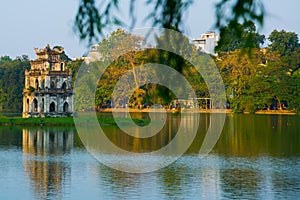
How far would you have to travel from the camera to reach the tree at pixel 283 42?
8381 centimetres

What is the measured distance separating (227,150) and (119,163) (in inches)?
273

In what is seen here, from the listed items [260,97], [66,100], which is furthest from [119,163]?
[260,97]

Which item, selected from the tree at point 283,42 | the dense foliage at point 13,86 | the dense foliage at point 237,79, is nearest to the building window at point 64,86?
the dense foliage at point 237,79

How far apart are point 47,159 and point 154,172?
557cm

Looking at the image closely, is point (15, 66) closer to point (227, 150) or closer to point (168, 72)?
point (227, 150)

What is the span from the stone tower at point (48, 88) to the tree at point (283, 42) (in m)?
41.7

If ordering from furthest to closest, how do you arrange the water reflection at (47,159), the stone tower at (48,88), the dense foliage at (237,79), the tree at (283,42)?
the tree at (283,42) → the dense foliage at (237,79) → the stone tower at (48,88) → the water reflection at (47,159)

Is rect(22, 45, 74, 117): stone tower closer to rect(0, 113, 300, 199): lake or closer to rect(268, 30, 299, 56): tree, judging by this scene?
rect(0, 113, 300, 199): lake

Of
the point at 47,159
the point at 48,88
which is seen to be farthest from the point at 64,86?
the point at 47,159

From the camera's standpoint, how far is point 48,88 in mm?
47375

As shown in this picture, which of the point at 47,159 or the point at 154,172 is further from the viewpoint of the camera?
the point at 47,159

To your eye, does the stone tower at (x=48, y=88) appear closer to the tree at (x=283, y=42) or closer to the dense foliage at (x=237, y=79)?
the dense foliage at (x=237, y=79)

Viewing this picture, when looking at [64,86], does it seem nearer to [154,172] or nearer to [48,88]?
[48,88]

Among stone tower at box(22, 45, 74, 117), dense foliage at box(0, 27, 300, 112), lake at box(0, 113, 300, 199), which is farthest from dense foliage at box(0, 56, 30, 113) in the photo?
lake at box(0, 113, 300, 199)
